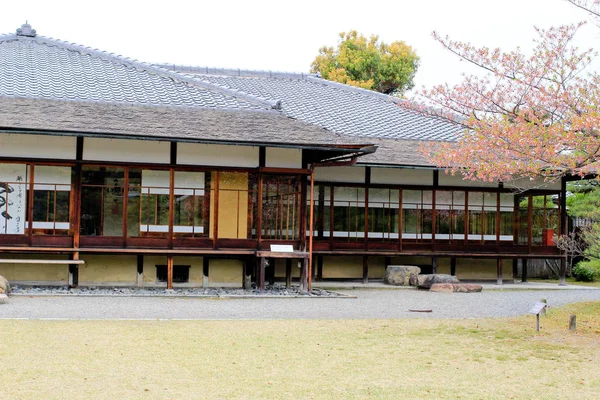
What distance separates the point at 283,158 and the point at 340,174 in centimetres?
312

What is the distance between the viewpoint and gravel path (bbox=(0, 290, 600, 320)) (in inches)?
496

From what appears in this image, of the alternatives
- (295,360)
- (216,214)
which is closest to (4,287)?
(216,214)

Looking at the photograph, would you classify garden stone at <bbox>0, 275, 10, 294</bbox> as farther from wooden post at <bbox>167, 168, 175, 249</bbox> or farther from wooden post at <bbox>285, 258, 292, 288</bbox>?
wooden post at <bbox>285, 258, 292, 288</bbox>

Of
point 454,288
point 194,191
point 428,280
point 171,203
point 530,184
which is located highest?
point 530,184

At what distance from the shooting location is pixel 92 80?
19062 millimetres

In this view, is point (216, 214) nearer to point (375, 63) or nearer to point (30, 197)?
point (30, 197)

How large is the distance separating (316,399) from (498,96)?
618cm

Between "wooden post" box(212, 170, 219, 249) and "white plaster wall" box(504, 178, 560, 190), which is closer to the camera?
"wooden post" box(212, 170, 219, 249)

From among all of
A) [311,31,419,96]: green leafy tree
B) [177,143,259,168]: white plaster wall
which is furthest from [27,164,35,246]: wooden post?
[311,31,419,96]: green leafy tree

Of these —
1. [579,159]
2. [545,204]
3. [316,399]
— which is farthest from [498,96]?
[545,204]

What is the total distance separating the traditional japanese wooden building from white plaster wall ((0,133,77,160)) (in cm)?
2

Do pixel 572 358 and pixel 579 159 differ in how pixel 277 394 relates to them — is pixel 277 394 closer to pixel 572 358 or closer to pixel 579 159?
pixel 572 358

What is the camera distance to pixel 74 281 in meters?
16.5

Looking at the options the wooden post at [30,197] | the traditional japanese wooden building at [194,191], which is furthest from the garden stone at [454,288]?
the wooden post at [30,197]
